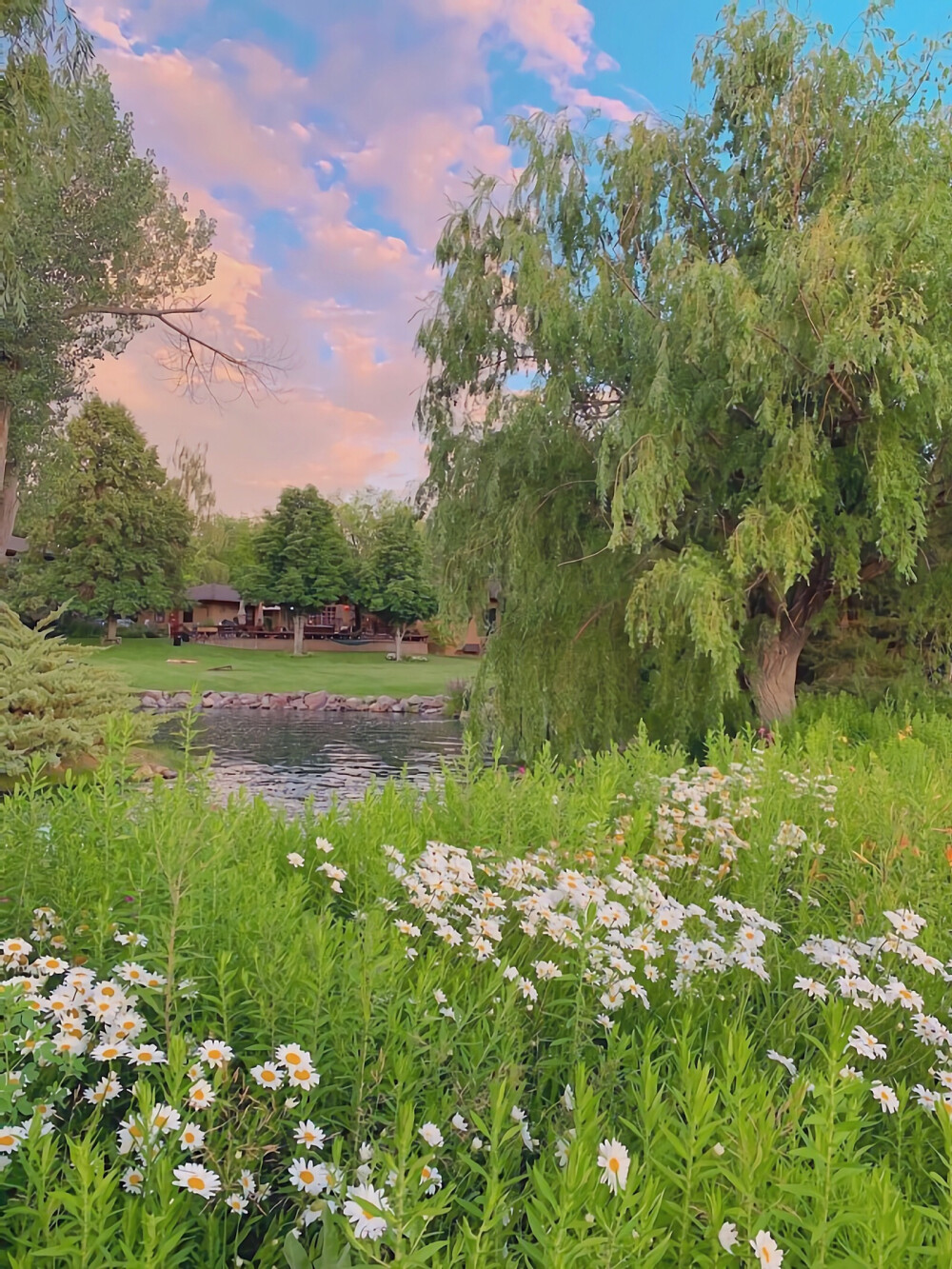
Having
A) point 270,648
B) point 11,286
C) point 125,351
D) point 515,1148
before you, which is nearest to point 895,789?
point 515,1148

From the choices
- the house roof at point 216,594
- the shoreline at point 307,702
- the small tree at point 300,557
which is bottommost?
the shoreline at point 307,702

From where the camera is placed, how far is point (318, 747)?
16828mm

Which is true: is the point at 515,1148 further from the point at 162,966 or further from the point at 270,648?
the point at 270,648

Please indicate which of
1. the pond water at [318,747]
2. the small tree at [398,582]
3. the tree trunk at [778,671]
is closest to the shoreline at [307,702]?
the pond water at [318,747]

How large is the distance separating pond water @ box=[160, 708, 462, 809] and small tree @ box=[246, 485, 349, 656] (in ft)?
53.4

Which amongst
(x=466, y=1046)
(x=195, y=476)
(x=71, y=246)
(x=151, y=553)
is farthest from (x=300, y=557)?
(x=466, y=1046)

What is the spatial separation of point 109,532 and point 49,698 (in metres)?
30.1

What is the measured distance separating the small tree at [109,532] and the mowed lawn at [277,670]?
295 cm

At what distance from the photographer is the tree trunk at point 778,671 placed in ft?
29.7

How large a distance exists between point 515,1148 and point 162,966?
809mm

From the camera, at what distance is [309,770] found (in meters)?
14.0

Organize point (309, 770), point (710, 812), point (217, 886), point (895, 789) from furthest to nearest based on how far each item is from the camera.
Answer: point (309, 770)
point (895, 789)
point (710, 812)
point (217, 886)

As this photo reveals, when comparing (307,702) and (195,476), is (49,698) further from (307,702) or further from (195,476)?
(195,476)

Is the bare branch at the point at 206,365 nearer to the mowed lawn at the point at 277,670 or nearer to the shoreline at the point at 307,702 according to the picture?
the mowed lawn at the point at 277,670
